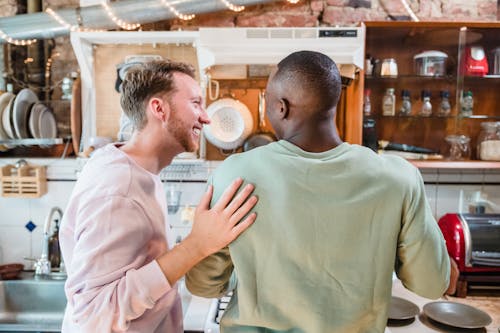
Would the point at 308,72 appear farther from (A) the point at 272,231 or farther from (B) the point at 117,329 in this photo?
(B) the point at 117,329

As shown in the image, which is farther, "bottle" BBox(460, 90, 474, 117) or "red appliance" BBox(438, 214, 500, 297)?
"bottle" BBox(460, 90, 474, 117)

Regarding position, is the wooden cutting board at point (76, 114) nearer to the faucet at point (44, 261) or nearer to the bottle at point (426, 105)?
the faucet at point (44, 261)

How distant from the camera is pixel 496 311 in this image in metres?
1.99

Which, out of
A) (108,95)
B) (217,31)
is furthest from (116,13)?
(217,31)

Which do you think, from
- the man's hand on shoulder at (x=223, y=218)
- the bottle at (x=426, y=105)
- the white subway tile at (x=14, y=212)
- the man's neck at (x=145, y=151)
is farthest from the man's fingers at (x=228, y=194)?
the white subway tile at (x=14, y=212)

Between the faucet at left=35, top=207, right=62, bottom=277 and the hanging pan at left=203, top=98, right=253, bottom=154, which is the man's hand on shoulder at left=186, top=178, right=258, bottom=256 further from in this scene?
the faucet at left=35, top=207, right=62, bottom=277

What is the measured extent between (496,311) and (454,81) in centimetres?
120

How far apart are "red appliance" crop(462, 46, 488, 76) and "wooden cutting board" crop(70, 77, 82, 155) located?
2139 millimetres

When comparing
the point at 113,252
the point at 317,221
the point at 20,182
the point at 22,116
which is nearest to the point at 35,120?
the point at 22,116

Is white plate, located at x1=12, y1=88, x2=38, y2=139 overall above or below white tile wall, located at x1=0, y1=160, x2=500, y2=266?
above

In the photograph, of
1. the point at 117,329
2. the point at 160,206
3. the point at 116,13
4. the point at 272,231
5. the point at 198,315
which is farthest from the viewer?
the point at 116,13

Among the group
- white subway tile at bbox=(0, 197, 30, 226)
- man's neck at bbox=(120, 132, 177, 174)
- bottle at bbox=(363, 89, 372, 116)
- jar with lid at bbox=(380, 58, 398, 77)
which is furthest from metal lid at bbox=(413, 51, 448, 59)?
white subway tile at bbox=(0, 197, 30, 226)

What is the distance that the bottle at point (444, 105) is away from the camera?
237 cm

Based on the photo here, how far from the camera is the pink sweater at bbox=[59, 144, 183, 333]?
94 centimetres
